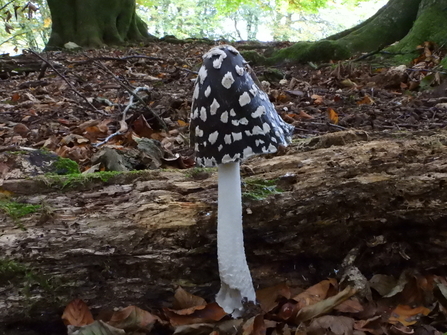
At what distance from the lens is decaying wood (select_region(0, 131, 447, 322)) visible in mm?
2156

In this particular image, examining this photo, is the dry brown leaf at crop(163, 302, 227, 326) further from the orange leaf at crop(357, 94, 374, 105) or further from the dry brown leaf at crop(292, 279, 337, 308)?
the orange leaf at crop(357, 94, 374, 105)

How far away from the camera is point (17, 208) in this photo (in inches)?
92.2

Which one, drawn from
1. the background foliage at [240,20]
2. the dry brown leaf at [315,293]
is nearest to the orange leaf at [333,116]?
the dry brown leaf at [315,293]

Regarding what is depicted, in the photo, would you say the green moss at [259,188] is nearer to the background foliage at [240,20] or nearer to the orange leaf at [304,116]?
the orange leaf at [304,116]

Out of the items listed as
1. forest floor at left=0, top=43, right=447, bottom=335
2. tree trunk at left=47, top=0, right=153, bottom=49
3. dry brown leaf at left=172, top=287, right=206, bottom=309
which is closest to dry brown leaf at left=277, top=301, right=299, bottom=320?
forest floor at left=0, top=43, right=447, bottom=335

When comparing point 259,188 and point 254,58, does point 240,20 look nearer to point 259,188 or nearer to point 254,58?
point 254,58

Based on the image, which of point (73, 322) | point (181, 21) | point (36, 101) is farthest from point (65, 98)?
point (181, 21)

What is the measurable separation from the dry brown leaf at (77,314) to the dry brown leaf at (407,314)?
4.90 ft

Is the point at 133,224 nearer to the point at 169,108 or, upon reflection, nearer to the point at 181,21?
the point at 169,108

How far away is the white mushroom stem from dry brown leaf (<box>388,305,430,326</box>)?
719 mm

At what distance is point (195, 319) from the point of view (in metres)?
2.13

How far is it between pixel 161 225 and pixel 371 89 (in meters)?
4.22

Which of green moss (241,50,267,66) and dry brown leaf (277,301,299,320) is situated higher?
green moss (241,50,267,66)

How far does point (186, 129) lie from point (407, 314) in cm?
291
